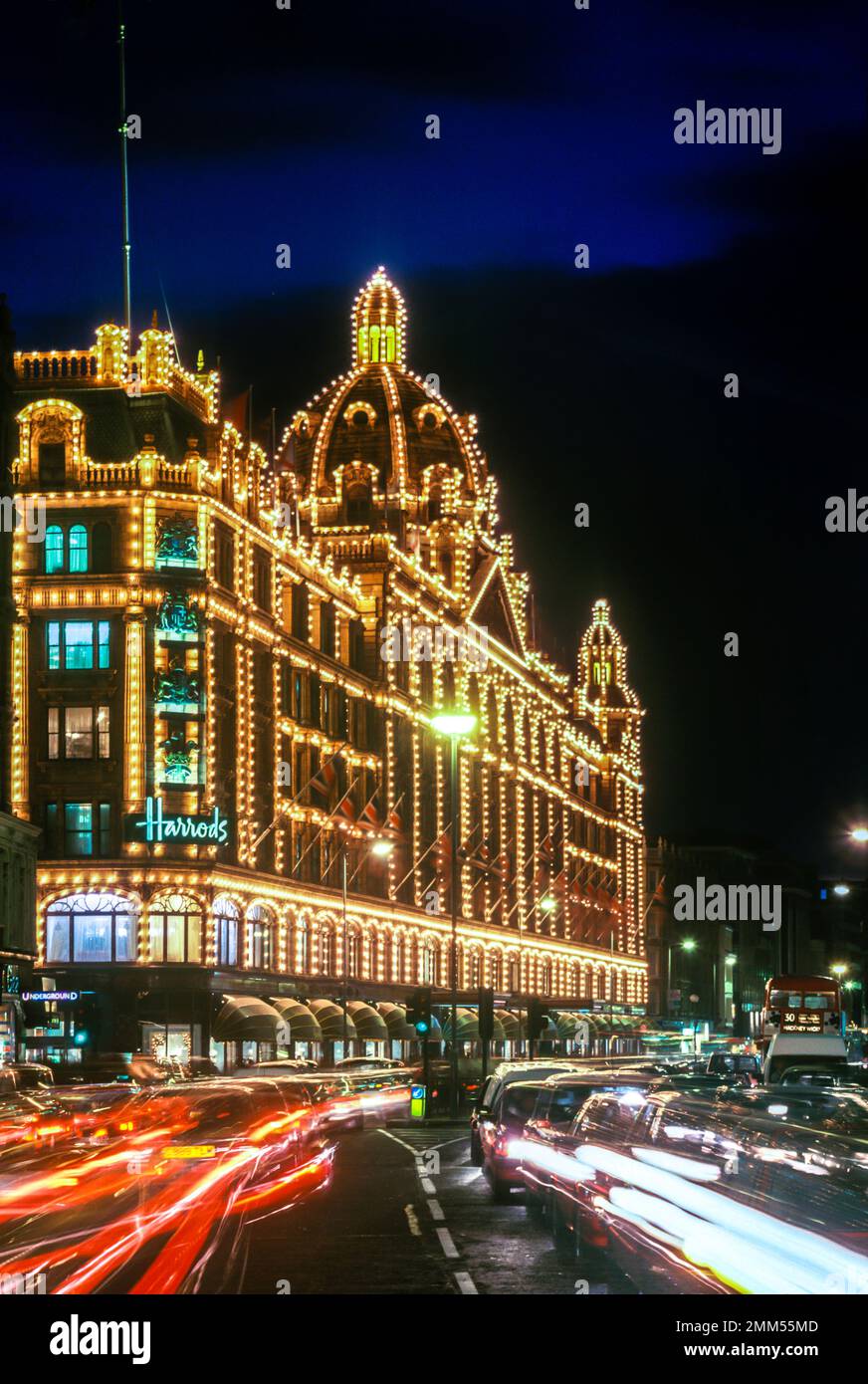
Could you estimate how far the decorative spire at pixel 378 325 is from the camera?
134 metres

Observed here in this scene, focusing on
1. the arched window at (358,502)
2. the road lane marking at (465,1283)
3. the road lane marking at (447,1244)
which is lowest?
the road lane marking at (447,1244)

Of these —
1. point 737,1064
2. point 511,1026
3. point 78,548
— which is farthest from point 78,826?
point 511,1026

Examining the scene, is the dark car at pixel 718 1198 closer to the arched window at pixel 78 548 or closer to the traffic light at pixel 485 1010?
the traffic light at pixel 485 1010

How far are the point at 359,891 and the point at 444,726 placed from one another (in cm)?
3582

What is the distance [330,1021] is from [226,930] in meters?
10.8

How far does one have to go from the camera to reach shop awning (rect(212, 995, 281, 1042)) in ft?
264

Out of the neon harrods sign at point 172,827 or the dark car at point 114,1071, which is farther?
the neon harrods sign at point 172,827

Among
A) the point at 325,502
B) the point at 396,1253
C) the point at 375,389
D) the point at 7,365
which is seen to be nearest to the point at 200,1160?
the point at 396,1253

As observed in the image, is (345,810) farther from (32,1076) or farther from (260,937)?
(32,1076)

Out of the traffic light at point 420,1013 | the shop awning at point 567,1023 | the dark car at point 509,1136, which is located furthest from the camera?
the shop awning at point 567,1023

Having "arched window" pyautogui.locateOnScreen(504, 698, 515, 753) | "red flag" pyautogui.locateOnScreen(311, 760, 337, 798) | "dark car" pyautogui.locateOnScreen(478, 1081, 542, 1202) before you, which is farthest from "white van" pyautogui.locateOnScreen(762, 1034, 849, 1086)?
"arched window" pyautogui.locateOnScreen(504, 698, 515, 753)

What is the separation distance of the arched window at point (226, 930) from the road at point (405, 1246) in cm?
4522

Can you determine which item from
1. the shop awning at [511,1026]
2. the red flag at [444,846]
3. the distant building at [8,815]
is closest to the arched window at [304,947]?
the distant building at [8,815]
